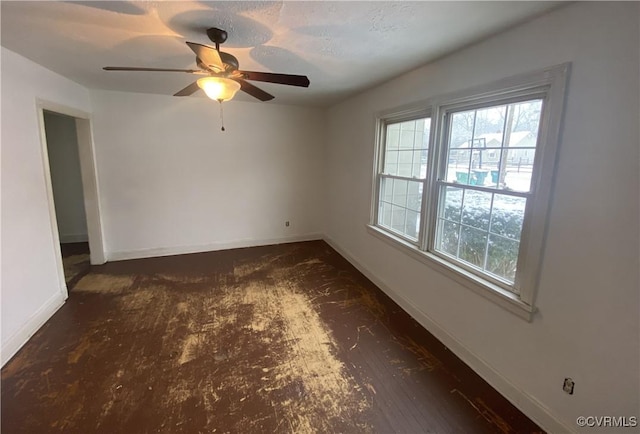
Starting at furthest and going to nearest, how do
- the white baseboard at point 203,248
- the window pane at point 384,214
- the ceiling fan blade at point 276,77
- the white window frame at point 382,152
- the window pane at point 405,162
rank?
the white baseboard at point 203,248
the window pane at point 384,214
the window pane at point 405,162
the white window frame at point 382,152
the ceiling fan blade at point 276,77

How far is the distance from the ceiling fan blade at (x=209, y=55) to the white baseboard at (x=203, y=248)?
3541 millimetres

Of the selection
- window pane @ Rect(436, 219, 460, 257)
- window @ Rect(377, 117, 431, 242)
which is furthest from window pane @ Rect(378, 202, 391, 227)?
window pane @ Rect(436, 219, 460, 257)

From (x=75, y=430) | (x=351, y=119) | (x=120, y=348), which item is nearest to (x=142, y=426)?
(x=75, y=430)

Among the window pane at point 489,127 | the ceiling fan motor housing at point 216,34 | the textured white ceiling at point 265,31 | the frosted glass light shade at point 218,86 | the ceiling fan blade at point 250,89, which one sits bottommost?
the window pane at point 489,127

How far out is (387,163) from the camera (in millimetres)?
3701

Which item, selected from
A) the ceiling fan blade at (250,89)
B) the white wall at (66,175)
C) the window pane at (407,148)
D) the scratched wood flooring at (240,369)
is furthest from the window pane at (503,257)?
the white wall at (66,175)

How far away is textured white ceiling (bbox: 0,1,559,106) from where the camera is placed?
171 centimetres

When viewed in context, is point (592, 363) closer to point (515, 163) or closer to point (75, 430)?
point (515, 163)

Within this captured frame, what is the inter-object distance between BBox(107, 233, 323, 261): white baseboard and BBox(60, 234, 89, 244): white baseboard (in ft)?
4.53

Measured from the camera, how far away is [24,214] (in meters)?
2.65

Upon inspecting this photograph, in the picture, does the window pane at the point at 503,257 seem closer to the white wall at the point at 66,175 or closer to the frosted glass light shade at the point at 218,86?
the frosted glass light shade at the point at 218,86

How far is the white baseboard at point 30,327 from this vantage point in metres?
2.35

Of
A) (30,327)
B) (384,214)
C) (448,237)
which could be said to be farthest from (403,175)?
(30,327)

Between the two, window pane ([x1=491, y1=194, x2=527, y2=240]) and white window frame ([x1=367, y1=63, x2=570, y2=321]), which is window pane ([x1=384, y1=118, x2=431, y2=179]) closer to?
white window frame ([x1=367, y1=63, x2=570, y2=321])
